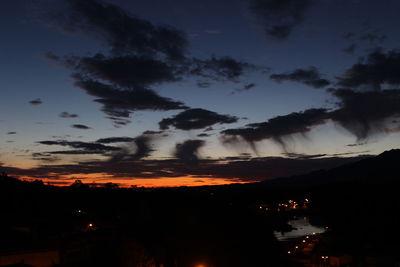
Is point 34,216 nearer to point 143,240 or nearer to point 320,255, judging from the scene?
point 143,240

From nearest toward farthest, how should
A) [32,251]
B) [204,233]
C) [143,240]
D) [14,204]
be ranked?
[32,251]
[143,240]
[204,233]
[14,204]

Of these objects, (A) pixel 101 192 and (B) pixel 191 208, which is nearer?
(B) pixel 191 208

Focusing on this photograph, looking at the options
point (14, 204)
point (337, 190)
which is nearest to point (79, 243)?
point (14, 204)

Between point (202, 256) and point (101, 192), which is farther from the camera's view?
point (101, 192)

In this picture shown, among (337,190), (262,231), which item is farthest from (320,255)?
(337,190)

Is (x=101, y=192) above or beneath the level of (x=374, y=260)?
above

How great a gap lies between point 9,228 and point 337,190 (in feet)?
278

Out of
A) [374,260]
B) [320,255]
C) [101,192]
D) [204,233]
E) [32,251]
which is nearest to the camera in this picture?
[32,251]

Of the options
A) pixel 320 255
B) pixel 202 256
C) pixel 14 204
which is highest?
pixel 14 204

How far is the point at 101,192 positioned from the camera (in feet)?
118

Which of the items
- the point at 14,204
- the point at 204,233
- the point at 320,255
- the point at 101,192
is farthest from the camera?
the point at 101,192

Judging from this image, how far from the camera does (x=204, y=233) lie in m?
15.7

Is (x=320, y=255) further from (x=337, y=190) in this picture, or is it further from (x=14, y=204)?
(x=337, y=190)

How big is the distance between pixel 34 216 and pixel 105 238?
17.2 feet
